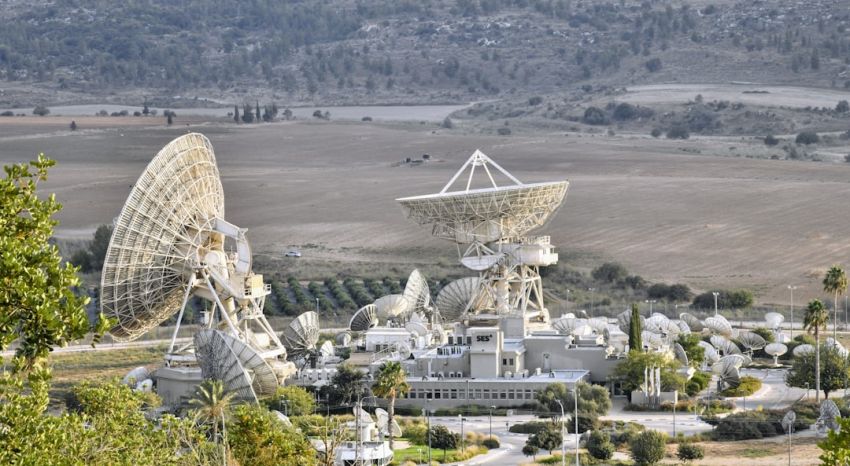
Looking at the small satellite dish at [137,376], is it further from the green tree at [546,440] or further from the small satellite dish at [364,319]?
the green tree at [546,440]

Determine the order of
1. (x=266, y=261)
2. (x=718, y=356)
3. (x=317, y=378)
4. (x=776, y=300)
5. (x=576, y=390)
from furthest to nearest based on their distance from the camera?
(x=266, y=261)
(x=776, y=300)
(x=718, y=356)
(x=317, y=378)
(x=576, y=390)

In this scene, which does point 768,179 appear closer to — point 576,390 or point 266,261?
point 266,261

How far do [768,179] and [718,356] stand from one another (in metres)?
104

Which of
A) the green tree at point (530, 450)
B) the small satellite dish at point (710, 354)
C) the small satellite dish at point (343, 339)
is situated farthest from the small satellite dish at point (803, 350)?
the small satellite dish at point (343, 339)

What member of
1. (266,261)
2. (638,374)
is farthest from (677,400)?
(266,261)

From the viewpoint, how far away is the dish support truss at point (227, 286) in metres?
78.0

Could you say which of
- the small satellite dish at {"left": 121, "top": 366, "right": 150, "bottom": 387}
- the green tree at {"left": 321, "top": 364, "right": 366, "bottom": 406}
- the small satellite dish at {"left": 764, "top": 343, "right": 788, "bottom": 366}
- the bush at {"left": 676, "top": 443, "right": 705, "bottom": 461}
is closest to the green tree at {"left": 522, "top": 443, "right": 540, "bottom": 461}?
the bush at {"left": 676, "top": 443, "right": 705, "bottom": 461}

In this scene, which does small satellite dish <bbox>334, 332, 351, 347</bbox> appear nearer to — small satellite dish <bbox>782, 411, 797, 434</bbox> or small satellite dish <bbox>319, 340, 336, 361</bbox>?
small satellite dish <bbox>319, 340, 336, 361</bbox>

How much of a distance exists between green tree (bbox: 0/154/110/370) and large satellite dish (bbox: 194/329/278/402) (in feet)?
137

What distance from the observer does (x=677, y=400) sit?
7731cm

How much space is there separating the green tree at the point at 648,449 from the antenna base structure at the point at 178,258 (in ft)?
59.9

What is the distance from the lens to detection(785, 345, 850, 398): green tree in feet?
254

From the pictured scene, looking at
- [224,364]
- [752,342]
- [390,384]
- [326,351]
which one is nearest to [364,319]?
[326,351]

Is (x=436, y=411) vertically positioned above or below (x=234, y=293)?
below
